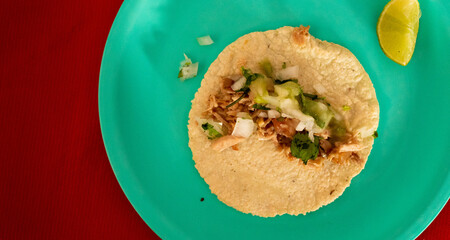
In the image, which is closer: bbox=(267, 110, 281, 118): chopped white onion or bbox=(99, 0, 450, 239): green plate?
bbox=(267, 110, 281, 118): chopped white onion

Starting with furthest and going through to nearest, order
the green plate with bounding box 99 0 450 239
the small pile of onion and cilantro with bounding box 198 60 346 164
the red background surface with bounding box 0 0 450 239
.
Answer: the red background surface with bounding box 0 0 450 239 → the green plate with bounding box 99 0 450 239 → the small pile of onion and cilantro with bounding box 198 60 346 164

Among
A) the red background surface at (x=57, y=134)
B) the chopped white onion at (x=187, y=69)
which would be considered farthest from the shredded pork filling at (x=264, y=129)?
the red background surface at (x=57, y=134)

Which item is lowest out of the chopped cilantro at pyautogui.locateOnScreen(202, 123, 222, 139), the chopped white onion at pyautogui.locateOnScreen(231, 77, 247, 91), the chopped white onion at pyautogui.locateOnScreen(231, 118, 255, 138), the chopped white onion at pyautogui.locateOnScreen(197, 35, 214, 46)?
the chopped white onion at pyautogui.locateOnScreen(231, 118, 255, 138)

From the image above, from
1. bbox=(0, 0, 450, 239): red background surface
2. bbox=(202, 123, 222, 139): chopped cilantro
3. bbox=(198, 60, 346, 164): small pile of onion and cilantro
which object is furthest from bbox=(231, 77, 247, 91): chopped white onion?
bbox=(0, 0, 450, 239): red background surface

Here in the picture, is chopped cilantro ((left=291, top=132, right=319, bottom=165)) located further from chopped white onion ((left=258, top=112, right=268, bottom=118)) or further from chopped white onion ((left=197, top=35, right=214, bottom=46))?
chopped white onion ((left=197, top=35, right=214, bottom=46))

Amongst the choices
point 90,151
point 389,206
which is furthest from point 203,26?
point 389,206

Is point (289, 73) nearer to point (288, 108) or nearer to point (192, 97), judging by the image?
point (288, 108)
